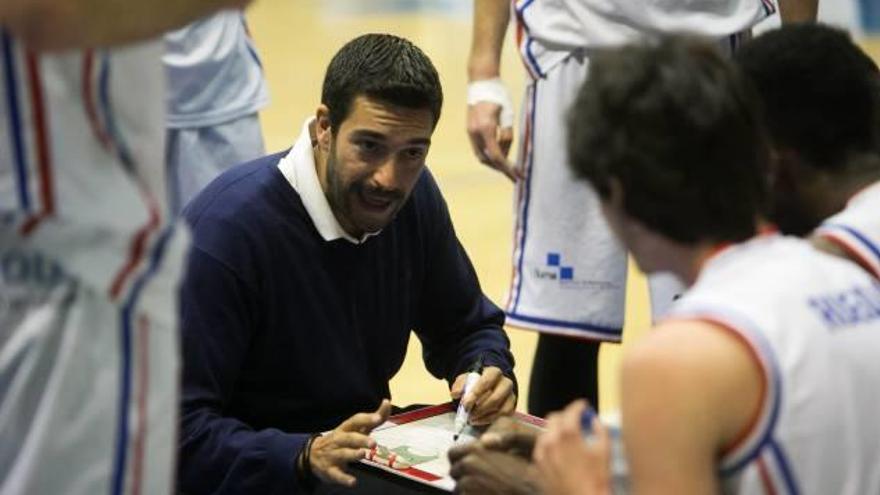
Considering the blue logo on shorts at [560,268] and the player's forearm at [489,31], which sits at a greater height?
the player's forearm at [489,31]

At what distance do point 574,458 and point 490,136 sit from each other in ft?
5.40

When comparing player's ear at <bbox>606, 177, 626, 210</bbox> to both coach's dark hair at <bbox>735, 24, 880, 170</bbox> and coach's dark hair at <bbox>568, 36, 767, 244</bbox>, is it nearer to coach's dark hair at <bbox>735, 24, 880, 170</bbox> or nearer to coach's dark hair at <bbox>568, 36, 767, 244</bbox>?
coach's dark hair at <bbox>568, 36, 767, 244</bbox>

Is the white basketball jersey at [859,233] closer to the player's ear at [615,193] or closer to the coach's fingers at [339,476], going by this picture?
the player's ear at [615,193]

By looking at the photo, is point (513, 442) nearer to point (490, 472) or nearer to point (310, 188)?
point (490, 472)

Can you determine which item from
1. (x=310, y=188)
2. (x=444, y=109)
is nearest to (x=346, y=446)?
(x=310, y=188)

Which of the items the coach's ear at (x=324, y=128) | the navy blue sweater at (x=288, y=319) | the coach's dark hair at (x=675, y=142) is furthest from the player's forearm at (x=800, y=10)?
the coach's dark hair at (x=675, y=142)

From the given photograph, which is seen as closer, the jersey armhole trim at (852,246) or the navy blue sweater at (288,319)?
the jersey armhole trim at (852,246)

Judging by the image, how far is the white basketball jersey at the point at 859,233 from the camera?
2.18 metres

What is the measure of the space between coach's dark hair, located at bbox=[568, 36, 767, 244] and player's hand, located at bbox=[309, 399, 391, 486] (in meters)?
0.76

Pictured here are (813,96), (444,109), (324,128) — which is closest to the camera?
(813,96)

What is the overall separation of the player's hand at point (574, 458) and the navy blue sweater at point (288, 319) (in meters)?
0.79

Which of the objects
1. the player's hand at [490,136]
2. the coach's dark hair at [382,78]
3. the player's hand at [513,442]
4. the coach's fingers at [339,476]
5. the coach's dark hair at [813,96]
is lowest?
the coach's fingers at [339,476]

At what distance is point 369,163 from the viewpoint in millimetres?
2799

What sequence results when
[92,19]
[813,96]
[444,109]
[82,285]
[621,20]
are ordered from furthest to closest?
[444,109] < [621,20] < [813,96] < [82,285] < [92,19]
